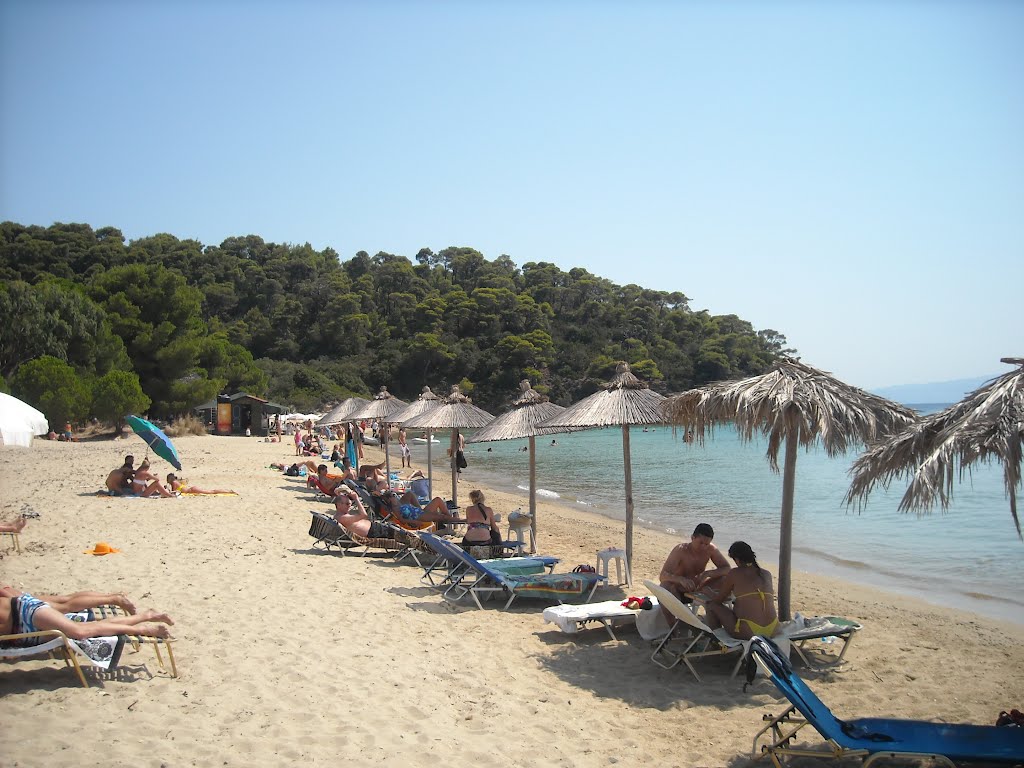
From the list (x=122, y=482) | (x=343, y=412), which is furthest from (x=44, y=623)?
(x=343, y=412)

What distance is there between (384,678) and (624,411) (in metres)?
3.88

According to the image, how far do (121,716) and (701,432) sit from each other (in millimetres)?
4544

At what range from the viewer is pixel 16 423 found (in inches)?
283

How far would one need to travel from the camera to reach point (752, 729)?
416cm

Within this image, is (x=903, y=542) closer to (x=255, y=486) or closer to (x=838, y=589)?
(x=838, y=589)

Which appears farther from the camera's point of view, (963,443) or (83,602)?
(83,602)

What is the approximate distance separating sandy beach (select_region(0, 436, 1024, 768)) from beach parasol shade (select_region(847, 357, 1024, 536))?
149cm

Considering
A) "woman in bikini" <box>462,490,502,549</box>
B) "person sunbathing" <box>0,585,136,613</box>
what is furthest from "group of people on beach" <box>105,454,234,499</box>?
"person sunbathing" <box>0,585,136,613</box>

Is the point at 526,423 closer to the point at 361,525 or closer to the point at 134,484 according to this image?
the point at 361,525

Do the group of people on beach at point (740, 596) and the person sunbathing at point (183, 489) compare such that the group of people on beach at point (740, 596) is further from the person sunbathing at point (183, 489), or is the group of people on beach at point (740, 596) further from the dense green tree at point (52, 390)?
the dense green tree at point (52, 390)

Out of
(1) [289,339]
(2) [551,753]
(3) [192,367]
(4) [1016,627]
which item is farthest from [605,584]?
(1) [289,339]

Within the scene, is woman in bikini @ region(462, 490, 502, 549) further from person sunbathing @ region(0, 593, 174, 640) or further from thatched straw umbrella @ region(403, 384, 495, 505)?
person sunbathing @ region(0, 593, 174, 640)

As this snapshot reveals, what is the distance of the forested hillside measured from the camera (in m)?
35.6

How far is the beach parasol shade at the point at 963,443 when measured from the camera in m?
3.71
